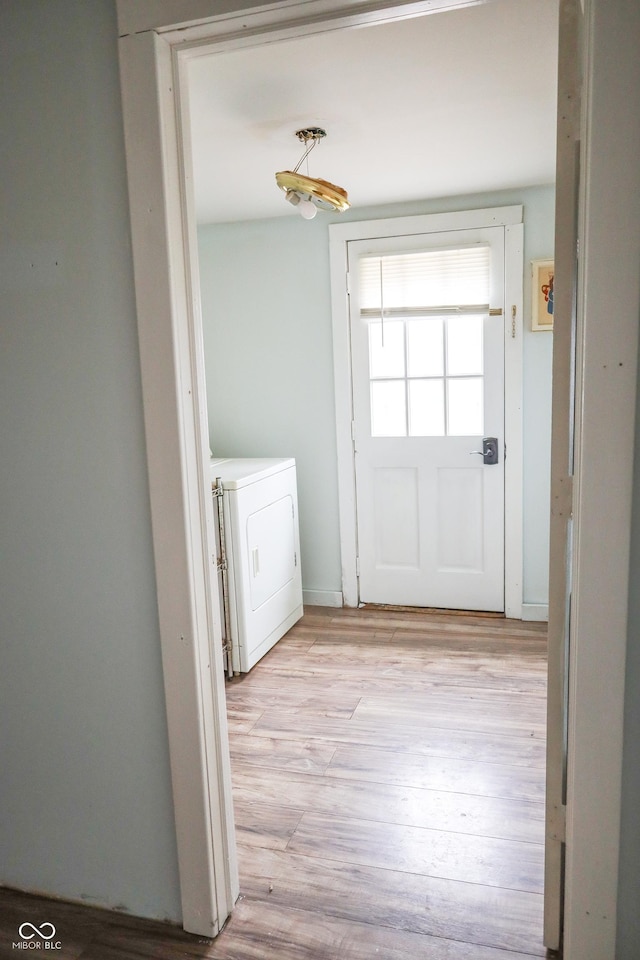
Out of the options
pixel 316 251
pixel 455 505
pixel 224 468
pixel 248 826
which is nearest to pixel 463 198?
pixel 316 251

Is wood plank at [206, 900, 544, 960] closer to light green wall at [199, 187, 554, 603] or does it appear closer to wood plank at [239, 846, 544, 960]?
wood plank at [239, 846, 544, 960]

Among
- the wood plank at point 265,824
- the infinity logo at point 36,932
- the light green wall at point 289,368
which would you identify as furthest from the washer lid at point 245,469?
the infinity logo at point 36,932

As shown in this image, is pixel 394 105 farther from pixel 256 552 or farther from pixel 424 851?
pixel 424 851

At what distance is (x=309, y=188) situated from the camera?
8.20 feet

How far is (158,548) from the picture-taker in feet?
4.88

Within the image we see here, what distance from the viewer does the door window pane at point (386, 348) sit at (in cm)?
363

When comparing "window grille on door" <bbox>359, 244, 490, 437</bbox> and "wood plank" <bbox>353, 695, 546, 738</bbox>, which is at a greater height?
"window grille on door" <bbox>359, 244, 490, 437</bbox>

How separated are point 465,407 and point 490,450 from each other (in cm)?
27

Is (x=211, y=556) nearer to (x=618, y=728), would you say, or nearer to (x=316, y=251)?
(x=618, y=728)

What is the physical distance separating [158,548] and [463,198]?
2749mm

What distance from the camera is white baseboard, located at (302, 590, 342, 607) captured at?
13.0 feet

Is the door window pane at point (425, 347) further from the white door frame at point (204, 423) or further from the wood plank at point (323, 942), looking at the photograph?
the wood plank at point (323, 942)

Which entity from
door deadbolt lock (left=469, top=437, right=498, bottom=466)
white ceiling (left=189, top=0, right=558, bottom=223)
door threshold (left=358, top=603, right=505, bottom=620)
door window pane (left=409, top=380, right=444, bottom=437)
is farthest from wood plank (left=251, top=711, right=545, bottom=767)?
white ceiling (left=189, top=0, right=558, bottom=223)

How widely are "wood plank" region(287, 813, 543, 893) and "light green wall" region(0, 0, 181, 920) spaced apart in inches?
19.0
